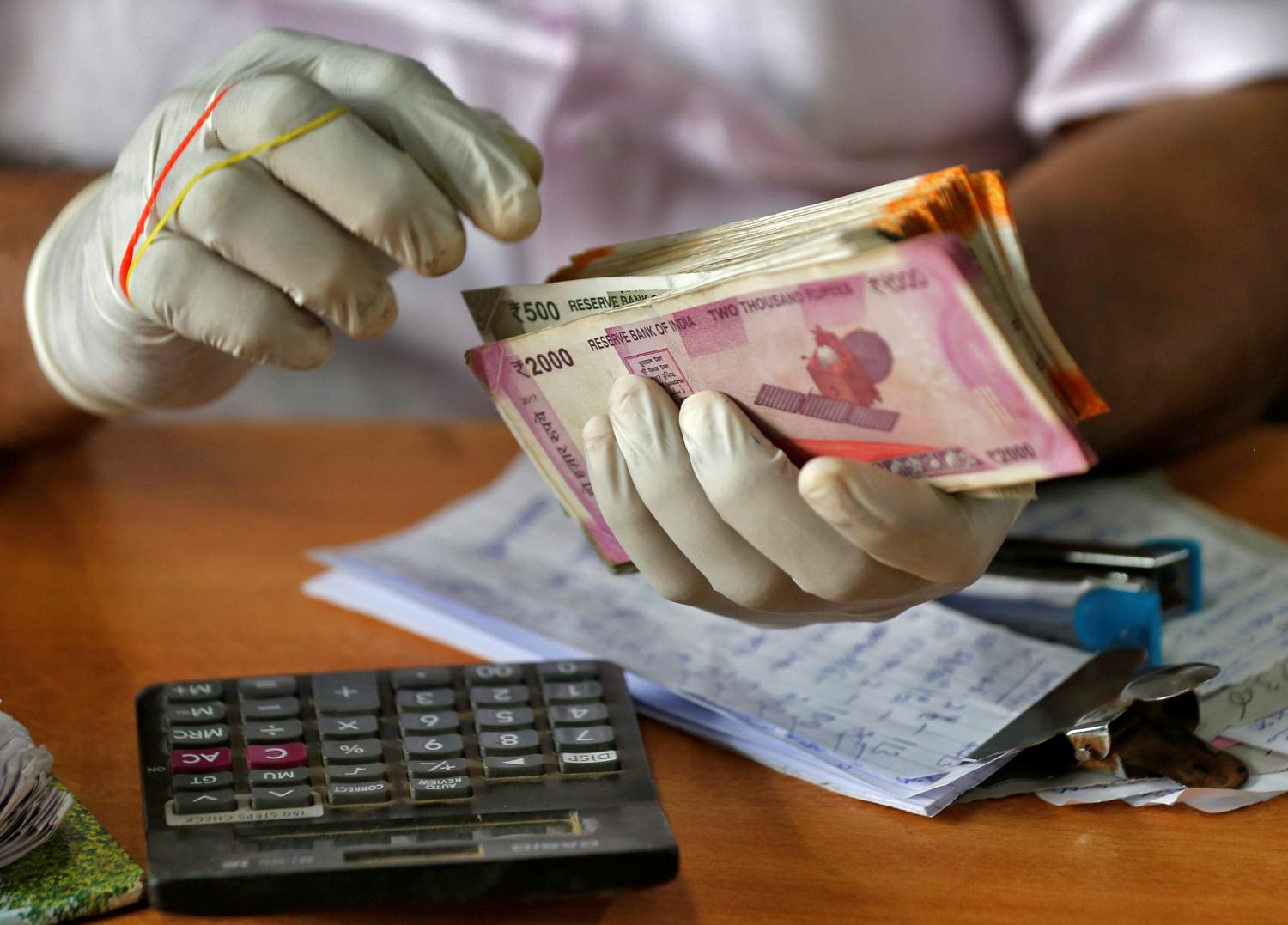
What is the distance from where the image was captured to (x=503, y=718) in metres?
0.52

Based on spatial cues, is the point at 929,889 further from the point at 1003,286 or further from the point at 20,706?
the point at 20,706

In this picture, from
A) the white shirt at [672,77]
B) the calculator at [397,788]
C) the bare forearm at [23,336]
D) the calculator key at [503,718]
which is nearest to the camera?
the calculator at [397,788]

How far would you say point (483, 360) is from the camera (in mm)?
535

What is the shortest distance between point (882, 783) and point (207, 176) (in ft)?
1.28

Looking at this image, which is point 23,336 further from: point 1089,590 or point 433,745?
point 1089,590

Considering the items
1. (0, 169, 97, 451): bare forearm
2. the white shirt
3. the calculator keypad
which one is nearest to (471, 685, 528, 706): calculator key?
the calculator keypad

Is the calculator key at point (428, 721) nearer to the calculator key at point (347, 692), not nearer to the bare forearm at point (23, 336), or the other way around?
the calculator key at point (347, 692)

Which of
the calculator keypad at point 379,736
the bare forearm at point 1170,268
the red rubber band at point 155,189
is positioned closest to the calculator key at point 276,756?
the calculator keypad at point 379,736

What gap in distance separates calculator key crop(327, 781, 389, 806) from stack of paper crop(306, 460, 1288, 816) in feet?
0.51

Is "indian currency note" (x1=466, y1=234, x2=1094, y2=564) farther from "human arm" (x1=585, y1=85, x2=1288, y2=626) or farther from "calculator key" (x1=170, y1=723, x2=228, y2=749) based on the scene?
"calculator key" (x1=170, y1=723, x2=228, y2=749)

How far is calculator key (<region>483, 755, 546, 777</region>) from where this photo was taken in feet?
1.58

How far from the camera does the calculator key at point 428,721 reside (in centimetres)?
51

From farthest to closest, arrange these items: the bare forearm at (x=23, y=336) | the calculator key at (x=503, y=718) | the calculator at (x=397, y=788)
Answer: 1. the bare forearm at (x=23, y=336)
2. the calculator key at (x=503, y=718)
3. the calculator at (x=397, y=788)

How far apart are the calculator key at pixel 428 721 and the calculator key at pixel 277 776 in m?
0.05
